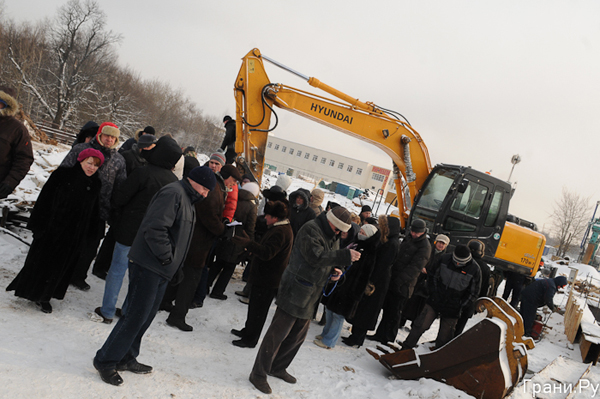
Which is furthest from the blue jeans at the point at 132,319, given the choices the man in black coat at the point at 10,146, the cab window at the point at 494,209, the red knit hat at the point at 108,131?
the cab window at the point at 494,209

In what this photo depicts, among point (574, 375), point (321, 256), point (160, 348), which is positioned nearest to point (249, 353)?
point (160, 348)

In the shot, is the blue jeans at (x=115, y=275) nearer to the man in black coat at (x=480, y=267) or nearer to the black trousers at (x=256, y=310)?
the black trousers at (x=256, y=310)

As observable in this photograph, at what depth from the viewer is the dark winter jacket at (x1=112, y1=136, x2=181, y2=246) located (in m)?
4.06

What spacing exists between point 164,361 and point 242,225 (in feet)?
7.00

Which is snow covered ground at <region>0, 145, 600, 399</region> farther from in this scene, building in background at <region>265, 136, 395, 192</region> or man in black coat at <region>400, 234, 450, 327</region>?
building in background at <region>265, 136, 395, 192</region>

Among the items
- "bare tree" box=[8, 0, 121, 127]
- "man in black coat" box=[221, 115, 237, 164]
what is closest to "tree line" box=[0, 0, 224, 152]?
"bare tree" box=[8, 0, 121, 127]

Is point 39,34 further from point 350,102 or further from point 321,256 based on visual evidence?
point 321,256

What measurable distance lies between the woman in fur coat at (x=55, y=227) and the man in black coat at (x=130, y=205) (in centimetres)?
35

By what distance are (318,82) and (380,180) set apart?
69613 millimetres

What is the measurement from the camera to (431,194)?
875cm

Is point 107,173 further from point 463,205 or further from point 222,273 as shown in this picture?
point 463,205

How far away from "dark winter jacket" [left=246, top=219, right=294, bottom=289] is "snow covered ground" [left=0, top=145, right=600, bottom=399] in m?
0.89

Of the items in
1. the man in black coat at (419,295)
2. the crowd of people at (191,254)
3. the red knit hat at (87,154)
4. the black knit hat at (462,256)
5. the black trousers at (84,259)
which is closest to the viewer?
the crowd of people at (191,254)

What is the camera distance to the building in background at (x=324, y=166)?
250ft
